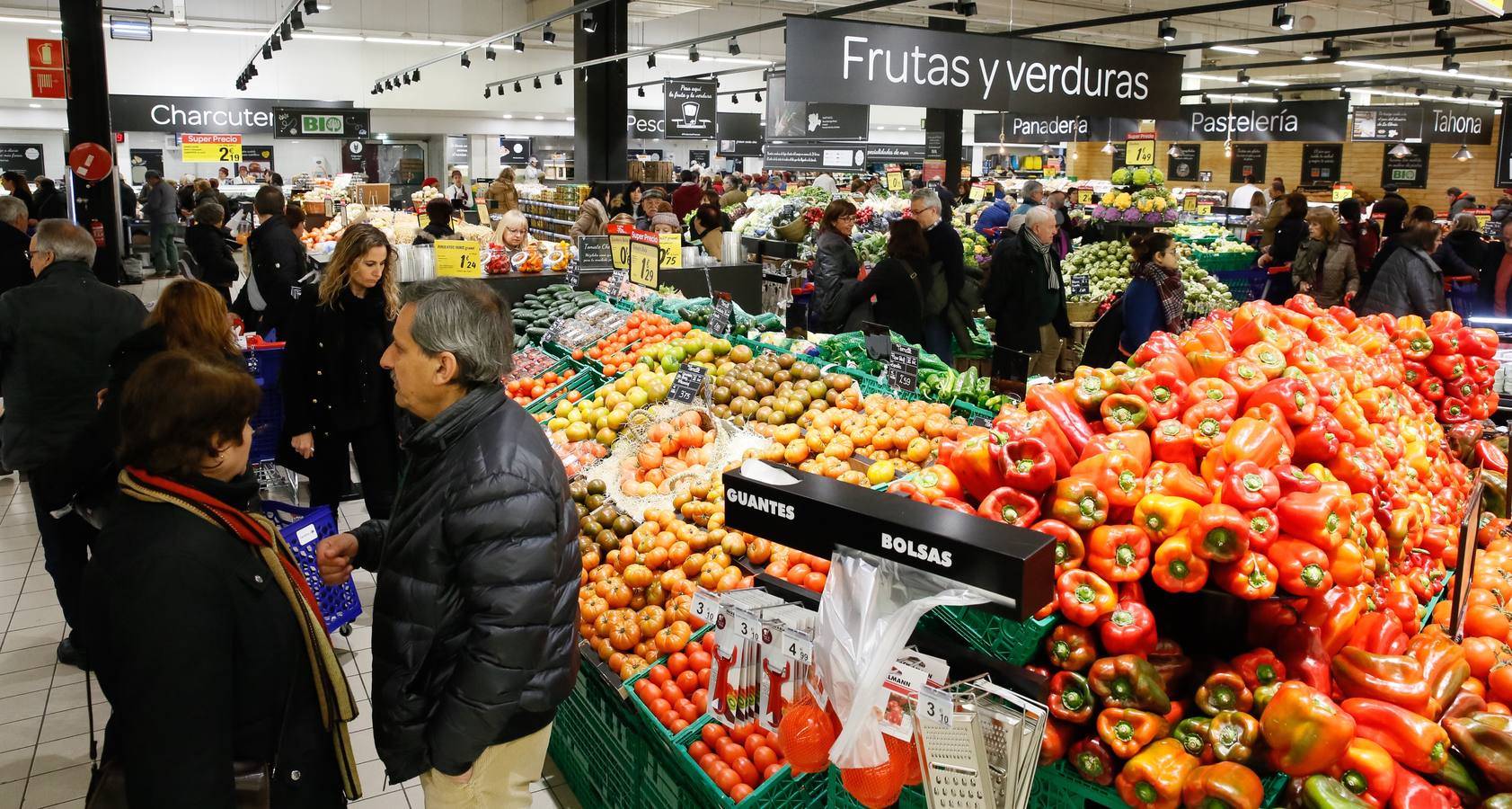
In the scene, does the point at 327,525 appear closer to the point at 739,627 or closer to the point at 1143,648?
the point at 739,627

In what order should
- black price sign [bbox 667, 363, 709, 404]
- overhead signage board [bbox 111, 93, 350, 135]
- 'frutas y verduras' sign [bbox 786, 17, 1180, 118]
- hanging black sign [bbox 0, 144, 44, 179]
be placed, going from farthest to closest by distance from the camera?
hanging black sign [bbox 0, 144, 44, 179] → overhead signage board [bbox 111, 93, 350, 135] → 'frutas y verduras' sign [bbox 786, 17, 1180, 118] → black price sign [bbox 667, 363, 709, 404]

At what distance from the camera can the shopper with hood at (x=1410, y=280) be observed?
7.35 meters

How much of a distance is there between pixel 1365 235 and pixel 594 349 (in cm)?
793

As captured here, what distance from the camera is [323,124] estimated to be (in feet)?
67.3

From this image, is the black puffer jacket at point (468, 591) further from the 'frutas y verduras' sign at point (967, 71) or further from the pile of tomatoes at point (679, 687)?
the 'frutas y verduras' sign at point (967, 71)

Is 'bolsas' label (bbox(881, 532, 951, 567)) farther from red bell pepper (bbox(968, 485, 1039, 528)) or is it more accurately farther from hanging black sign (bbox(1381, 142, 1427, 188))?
hanging black sign (bbox(1381, 142, 1427, 188))

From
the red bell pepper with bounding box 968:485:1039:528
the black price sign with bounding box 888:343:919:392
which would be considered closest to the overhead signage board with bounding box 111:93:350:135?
the black price sign with bounding box 888:343:919:392

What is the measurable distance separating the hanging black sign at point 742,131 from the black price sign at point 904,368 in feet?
64.7

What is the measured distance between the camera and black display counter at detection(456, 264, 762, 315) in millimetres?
7074

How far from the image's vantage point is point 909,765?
179 centimetres

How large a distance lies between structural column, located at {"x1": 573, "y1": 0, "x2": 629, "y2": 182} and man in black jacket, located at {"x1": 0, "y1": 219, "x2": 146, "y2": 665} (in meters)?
9.59

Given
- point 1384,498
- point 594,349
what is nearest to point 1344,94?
point 594,349

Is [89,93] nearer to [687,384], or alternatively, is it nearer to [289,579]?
[687,384]

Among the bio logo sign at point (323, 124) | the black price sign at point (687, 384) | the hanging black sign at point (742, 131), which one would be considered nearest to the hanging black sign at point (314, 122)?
the bio logo sign at point (323, 124)
